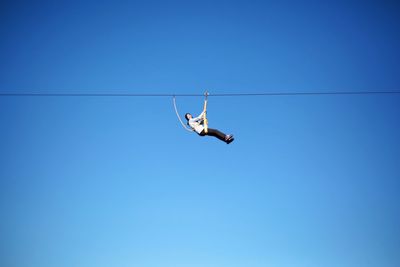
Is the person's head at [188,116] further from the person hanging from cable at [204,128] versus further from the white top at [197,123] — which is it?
the white top at [197,123]

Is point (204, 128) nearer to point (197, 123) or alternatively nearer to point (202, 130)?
point (202, 130)

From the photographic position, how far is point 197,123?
12.3 metres

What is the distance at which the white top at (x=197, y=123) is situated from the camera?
12.2 m

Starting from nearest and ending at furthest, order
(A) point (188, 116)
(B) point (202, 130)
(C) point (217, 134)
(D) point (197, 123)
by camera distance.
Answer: (C) point (217, 134) < (B) point (202, 130) < (D) point (197, 123) < (A) point (188, 116)

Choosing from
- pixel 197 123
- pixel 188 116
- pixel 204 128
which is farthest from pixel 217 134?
pixel 188 116

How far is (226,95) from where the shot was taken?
11.9m

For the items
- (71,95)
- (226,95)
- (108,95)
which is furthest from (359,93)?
(71,95)

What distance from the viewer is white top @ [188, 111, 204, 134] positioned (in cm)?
1223

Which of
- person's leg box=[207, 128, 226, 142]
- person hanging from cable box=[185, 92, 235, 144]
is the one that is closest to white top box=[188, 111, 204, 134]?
person hanging from cable box=[185, 92, 235, 144]

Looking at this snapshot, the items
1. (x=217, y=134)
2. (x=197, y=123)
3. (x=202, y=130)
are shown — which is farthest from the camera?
(x=197, y=123)

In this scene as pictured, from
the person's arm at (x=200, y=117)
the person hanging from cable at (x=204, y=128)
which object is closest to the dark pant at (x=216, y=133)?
the person hanging from cable at (x=204, y=128)

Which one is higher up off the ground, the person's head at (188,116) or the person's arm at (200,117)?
the person's head at (188,116)

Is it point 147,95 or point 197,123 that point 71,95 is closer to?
point 147,95

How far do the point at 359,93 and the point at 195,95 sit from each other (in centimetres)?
548
